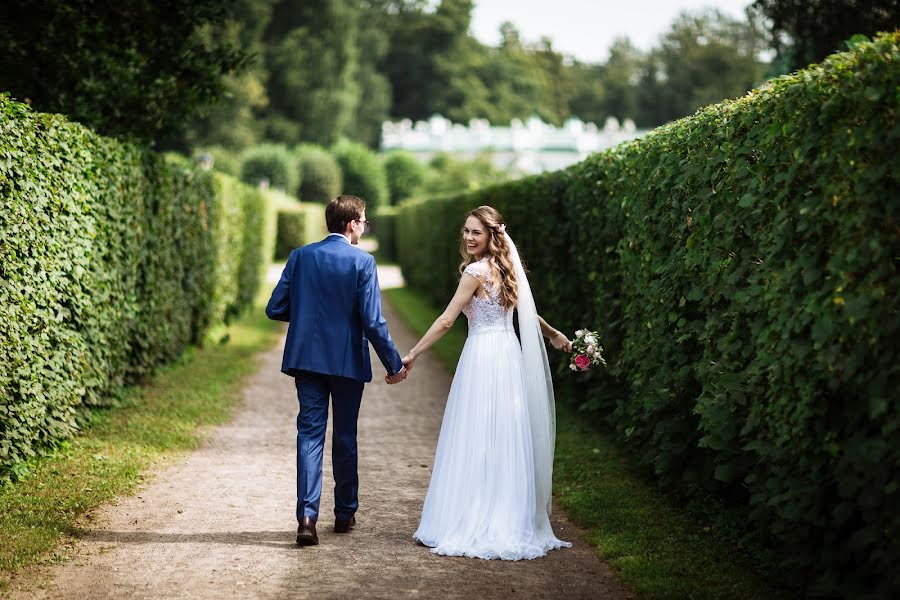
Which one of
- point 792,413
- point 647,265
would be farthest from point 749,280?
point 647,265

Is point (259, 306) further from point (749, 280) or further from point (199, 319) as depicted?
point (749, 280)

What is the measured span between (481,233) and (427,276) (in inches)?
766

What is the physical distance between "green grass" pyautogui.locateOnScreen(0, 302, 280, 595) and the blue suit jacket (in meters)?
1.67

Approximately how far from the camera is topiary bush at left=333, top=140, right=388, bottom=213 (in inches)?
2340

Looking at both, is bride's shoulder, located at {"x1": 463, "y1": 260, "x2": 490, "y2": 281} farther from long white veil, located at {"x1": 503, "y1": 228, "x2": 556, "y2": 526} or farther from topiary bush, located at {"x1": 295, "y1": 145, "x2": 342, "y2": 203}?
topiary bush, located at {"x1": 295, "y1": 145, "x2": 342, "y2": 203}

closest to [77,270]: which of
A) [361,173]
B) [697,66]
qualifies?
[361,173]

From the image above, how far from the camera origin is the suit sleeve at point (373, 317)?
5703mm

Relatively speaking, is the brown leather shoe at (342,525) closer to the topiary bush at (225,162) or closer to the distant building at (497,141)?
the topiary bush at (225,162)

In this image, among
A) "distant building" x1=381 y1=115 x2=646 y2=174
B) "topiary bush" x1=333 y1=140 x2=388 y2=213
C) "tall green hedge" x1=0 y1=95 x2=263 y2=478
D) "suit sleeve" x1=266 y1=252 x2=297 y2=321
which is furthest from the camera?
"distant building" x1=381 y1=115 x2=646 y2=174

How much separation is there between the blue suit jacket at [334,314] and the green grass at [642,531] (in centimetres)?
166

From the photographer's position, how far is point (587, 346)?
20.8 ft

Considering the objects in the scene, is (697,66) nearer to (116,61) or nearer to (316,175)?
(316,175)

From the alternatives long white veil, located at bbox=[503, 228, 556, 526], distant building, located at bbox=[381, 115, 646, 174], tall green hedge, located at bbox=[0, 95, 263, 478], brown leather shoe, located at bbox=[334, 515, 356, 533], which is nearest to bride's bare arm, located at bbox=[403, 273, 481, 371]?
long white veil, located at bbox=[503, 228, 556, 526]

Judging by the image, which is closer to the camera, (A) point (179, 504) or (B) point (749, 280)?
(B) point (749, 280)
